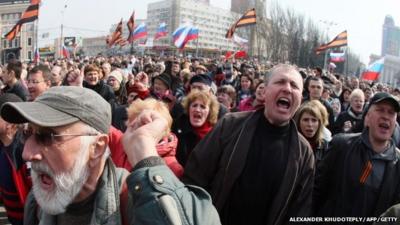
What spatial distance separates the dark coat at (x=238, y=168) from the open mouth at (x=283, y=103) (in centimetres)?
17

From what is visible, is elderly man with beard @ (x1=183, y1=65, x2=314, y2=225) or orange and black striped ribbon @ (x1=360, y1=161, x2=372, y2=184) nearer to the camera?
elderly man with beard @ (x1=183, y1=65, x2=314, y2=225)

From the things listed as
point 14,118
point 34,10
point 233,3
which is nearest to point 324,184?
point 14,118

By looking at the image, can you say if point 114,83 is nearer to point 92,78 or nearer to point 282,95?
point 92,78

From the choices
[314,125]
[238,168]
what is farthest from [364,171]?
[314,125]

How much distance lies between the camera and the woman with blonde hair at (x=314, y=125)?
13.9 ft

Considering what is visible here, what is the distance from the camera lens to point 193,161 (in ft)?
9.19

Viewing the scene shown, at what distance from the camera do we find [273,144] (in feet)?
9.09

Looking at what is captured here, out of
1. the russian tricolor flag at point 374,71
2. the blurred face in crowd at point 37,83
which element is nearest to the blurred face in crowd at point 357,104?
the blurred face in crowd at point 37,83

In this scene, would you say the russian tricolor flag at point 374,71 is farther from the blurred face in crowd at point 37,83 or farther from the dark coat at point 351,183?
the dark coat at point 351,183

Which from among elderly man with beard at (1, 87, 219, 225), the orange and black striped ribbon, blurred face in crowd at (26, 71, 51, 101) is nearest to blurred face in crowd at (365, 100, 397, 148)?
the orange and black striped ribbon

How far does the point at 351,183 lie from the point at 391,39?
19107cm

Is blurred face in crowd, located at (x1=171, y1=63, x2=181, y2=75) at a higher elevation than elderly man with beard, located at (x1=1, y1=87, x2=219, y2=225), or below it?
higher

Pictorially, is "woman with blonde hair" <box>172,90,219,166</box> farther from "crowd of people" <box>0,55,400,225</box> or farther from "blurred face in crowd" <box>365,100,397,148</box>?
"blurred face in crowd" <box>365,100,397,148</box>

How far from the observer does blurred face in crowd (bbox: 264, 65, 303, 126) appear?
2.80 meters
